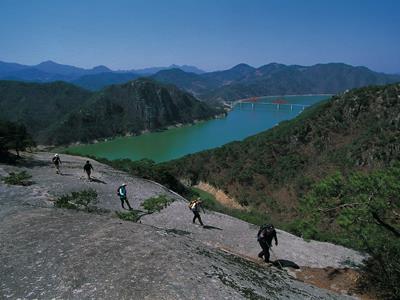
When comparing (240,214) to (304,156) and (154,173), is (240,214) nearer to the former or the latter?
(154,173)

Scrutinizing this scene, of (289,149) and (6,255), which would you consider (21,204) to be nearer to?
(6,255)

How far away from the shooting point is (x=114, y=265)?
11.6 metres

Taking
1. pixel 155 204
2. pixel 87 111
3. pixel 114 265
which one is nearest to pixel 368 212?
pixel 114 265

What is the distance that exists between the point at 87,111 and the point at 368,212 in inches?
6570

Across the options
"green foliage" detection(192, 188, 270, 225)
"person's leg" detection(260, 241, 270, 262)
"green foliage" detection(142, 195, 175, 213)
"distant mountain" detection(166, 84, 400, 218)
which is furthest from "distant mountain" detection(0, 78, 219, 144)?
"person's leg" detection(260, 241, 270, 262)

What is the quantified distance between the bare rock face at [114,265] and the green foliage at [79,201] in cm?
206

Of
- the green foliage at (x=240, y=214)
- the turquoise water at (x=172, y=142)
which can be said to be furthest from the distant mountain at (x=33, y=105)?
the green foliage at (x=240, y=214)

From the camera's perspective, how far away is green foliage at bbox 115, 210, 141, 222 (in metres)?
19.7

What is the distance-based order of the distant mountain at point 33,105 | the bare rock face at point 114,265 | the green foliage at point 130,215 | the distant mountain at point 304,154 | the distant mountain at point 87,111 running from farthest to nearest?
the distant mountain at point 33,105
the distant mountain at point 87,111
the distant mountain at point 304,154
the green foliage at point 130,215
the bare rock face at point 114,265

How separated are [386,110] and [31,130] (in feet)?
451

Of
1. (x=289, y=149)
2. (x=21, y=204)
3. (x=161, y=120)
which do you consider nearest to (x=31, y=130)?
(x=161, y=120)

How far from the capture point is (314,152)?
68562mm

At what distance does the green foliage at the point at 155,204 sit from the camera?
23.5 meters

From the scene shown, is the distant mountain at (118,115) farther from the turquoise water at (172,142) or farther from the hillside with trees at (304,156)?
the hillside with trees at (304,156)
